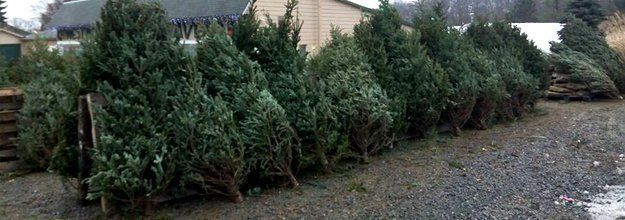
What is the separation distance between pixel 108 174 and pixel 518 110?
622cm

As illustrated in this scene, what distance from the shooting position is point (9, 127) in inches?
236

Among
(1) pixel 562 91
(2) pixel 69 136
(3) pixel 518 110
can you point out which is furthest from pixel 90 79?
(1) pixel 562 91

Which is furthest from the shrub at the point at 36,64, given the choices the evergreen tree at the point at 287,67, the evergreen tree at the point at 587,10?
the evergreen tree at the point at 587,10

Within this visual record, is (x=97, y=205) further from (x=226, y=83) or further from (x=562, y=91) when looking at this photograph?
(x=562, y=91)

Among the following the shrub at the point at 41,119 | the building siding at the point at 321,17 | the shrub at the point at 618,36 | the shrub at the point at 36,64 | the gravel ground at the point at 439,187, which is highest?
the building siding at the point at 321,17

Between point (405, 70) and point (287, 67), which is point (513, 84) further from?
point (287, 67)

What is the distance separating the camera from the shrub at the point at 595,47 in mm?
9789

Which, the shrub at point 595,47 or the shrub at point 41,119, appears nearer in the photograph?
the shrub at point 41,119

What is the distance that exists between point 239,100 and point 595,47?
337 inches

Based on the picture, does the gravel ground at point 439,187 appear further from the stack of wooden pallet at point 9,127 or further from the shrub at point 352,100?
the stack of wooden pallet at point 9,127

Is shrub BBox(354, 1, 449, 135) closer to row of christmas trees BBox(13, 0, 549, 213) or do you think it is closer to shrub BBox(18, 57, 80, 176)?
row of christmas trees BBox(13, 0, 549, 213)

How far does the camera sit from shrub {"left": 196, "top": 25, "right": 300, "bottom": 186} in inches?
161

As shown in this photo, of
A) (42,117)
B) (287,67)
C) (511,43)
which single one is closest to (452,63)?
(511,43)

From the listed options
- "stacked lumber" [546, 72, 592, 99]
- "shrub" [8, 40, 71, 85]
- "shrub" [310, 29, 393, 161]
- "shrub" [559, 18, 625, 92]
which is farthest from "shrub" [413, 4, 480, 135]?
"shrub" [559, 18, 625, 92]
